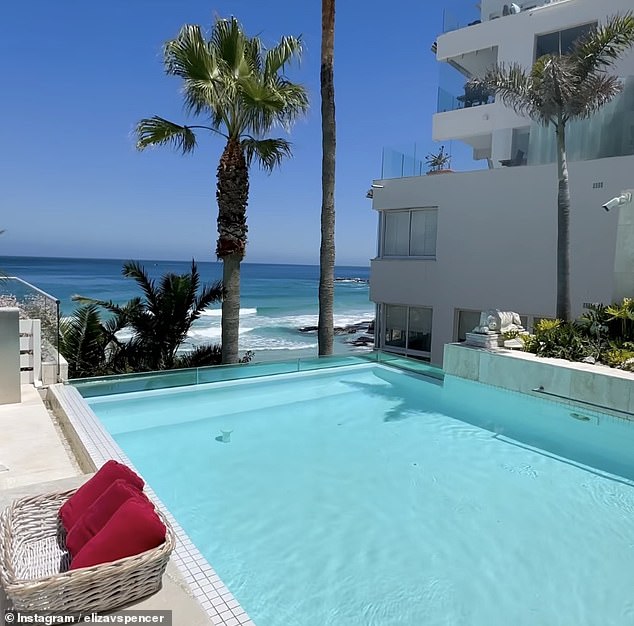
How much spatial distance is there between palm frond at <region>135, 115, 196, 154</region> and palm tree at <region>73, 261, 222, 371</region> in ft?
9.52

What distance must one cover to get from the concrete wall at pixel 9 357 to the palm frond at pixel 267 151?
715cm

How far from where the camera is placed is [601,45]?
35.0ft

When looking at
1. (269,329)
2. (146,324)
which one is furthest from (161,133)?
(269,329)

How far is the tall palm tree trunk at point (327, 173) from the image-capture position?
11844 millimetres

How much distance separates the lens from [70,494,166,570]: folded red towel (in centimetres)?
255

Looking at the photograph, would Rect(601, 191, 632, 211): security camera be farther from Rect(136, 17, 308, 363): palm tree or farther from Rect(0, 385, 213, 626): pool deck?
Rect(0, 385, 213, 626): pool deck

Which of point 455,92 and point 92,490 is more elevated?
point 455,92

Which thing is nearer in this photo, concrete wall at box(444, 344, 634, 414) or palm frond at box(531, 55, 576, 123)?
concrete wall at box(444, 344, 634, 414)

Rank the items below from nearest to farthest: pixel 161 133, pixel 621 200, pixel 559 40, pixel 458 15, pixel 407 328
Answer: pixel 621 200
pixel 161 133
pixel 407 328
pixel 559 40
pixel 458 15

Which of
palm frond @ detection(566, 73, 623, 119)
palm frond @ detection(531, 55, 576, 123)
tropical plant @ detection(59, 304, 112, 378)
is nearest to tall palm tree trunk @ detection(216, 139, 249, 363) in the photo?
tropical plant @ detection(59, 304, 112, 378)

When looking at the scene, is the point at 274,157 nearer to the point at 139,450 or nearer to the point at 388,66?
the point at 139,450

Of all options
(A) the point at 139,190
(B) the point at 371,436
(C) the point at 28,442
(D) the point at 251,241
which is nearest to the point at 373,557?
(B) the point at 371,436

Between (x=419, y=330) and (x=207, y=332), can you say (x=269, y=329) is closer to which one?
(x=207, y=332)

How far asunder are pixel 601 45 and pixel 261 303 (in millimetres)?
41099
